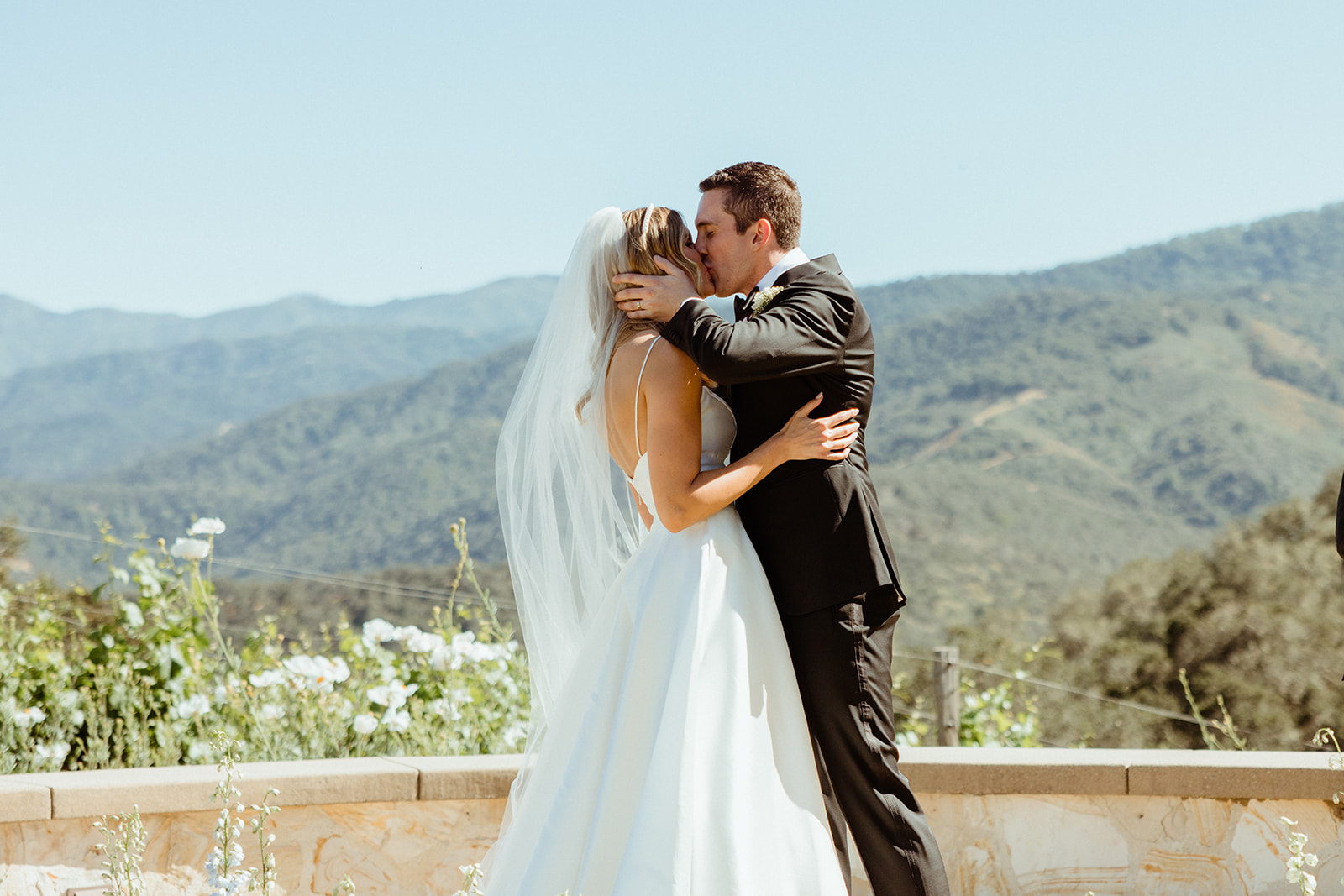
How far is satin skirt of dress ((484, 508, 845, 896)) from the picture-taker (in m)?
2.28

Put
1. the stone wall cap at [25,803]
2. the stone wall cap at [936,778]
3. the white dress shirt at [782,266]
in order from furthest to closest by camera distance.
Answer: the stone wall cap at [936,778], the stone wall cap at [25,803], the white dress shirt at [782,266]

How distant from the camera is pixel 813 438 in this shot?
7.94 feet

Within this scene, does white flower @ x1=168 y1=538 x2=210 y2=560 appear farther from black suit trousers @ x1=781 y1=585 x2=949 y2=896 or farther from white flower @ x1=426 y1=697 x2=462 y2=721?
black suit trousers @ x1=781 y1=585 x2=949 y2=896

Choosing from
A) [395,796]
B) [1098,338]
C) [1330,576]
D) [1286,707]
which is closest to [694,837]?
[395,796]

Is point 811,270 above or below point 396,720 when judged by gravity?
above

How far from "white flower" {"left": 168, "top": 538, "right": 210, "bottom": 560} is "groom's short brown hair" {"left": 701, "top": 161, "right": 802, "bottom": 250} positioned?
8.29ft

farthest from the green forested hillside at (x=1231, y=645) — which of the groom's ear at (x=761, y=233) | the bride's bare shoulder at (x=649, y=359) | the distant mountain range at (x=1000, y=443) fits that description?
the distant mountain range at (x=1000, y=443)

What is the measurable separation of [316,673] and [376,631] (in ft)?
1.15

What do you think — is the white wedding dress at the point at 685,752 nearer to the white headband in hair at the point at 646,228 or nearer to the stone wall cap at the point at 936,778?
the white headband in hair at the point at 646,228

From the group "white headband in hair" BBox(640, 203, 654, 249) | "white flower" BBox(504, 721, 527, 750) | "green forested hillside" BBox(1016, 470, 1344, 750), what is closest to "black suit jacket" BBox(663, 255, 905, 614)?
"white headband in hair" BBox(640, 203, 654, 249)

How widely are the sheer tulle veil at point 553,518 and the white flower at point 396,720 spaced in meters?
1.03

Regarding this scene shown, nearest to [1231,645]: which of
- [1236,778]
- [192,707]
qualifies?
[1236,778]

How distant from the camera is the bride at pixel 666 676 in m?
2.30

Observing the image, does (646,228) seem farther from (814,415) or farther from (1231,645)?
(1231,645)
